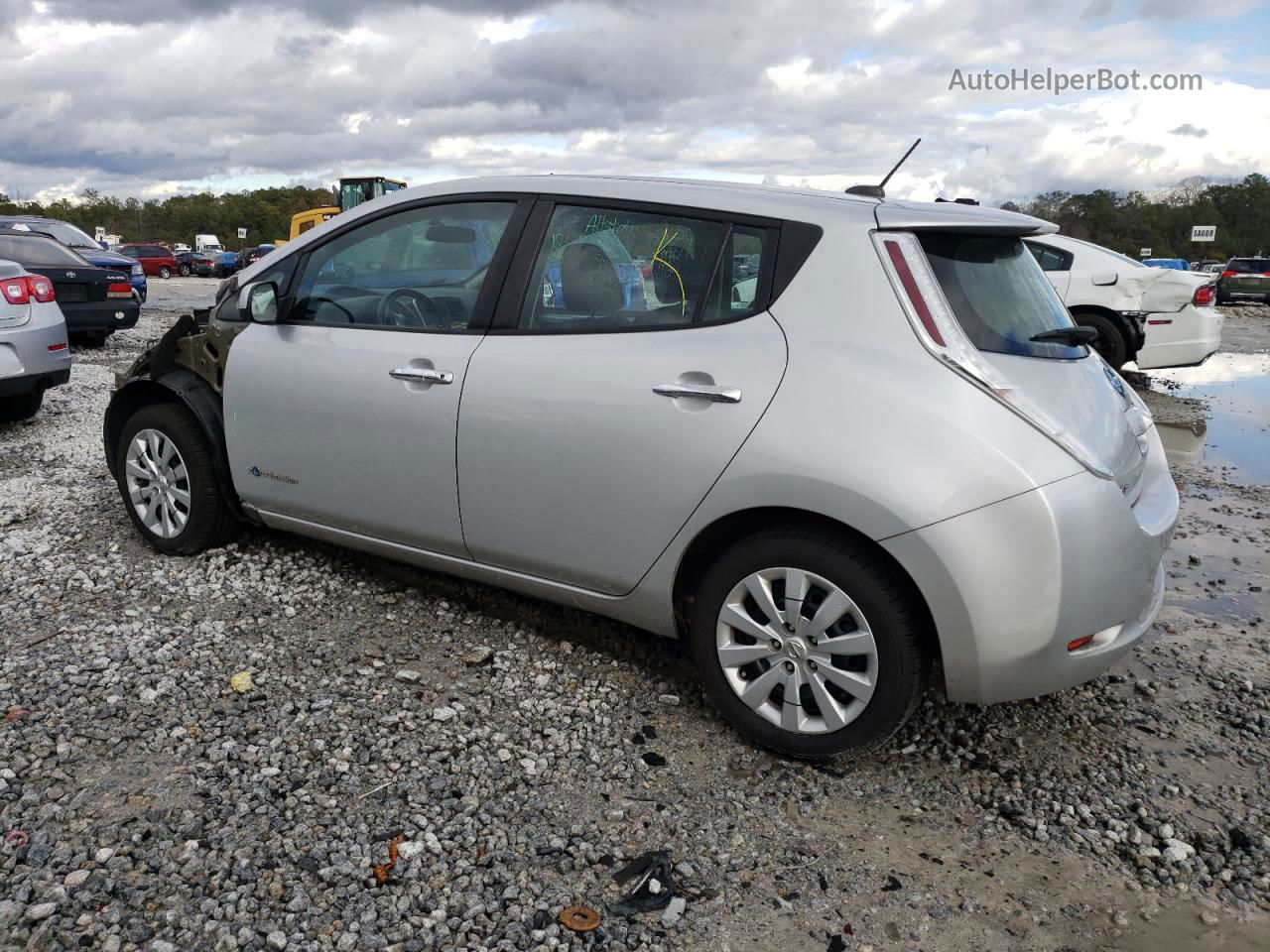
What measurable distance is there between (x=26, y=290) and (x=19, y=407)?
3.91 feet

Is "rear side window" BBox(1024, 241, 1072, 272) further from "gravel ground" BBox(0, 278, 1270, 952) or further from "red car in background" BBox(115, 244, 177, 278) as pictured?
"red car in background" BBox(115, 244, 177, 278)

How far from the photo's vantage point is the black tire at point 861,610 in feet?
9.39

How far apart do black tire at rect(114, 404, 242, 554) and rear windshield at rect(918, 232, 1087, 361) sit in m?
3.17

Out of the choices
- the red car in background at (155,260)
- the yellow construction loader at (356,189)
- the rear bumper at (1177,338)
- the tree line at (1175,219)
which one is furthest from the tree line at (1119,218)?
the rear bumper at (1177,338)

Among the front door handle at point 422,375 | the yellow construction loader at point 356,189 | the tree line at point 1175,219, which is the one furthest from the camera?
the tree line at point 1175,219

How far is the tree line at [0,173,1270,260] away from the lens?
8619 centimetres

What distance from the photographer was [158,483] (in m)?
4.68

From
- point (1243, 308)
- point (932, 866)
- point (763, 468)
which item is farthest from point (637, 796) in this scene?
point (1243, 308)

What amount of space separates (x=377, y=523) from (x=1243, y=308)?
32775 millimetres

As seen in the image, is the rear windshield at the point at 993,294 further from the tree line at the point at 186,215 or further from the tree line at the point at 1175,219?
the tree line at the point at 186,215

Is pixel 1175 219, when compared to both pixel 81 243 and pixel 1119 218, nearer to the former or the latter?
pixel 1119 218

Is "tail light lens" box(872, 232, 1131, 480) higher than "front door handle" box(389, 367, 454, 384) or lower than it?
higher

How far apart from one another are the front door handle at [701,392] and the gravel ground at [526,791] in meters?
1.12

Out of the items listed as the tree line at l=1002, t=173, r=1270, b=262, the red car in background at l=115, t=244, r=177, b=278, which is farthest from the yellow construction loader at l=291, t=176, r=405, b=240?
the tree line at l=1002, t=173, r=1270, b=262
